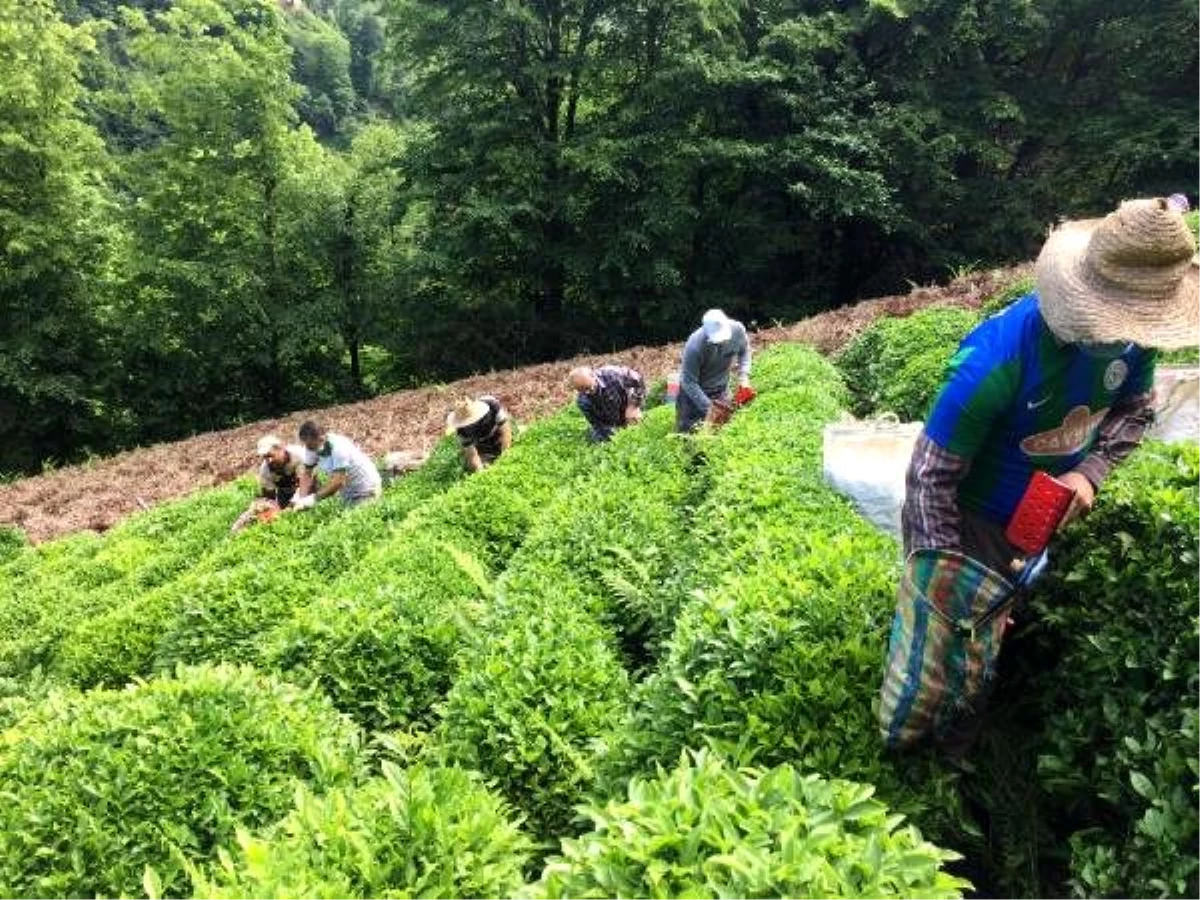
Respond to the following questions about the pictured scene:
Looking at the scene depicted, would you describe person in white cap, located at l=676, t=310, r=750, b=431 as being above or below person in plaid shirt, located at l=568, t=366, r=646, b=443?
above

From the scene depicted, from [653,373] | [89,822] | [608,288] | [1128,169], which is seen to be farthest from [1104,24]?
[89,822]

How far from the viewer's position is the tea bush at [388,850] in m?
2.42

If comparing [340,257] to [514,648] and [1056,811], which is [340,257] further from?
[1056,811]

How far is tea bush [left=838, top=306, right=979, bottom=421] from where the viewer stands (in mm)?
8250

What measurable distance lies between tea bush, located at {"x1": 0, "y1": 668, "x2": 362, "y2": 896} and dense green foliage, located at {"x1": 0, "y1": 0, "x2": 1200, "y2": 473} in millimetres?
20632

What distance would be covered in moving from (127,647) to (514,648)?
4335 mm

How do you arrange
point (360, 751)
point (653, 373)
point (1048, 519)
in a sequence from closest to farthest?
point (1048, 519), point (360, 751), point (653, 373)

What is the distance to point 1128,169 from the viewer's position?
20.7 m

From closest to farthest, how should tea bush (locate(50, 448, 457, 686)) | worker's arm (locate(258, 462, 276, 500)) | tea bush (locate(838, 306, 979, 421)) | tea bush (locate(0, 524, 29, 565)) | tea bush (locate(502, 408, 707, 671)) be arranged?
1. tea bush (locate(502, 408, 707, 671))
2. tea bush (locate(50, 448, 457, 686))
3. tea bush (locate(838, 306, 979, 421))
4. worker's arm (locate(258, 462, 276, 500))
5. tea bush (locate(0, 524, 29, 565))

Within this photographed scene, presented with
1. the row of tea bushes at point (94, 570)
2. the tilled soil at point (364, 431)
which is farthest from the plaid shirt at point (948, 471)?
the tilled soil at point (364, 431)

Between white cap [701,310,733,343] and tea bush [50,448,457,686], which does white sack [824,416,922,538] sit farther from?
tea bush [50,448,457,686]

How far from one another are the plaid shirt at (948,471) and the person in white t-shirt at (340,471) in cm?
786

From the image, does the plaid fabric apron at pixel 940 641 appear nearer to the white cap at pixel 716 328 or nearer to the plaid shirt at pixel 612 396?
the white cap at pixel 716 328

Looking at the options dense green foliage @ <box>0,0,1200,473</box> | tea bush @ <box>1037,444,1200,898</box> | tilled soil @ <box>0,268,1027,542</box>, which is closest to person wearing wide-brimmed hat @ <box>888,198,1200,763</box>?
tea bush @ <box>1037,444,1200,898</box>
